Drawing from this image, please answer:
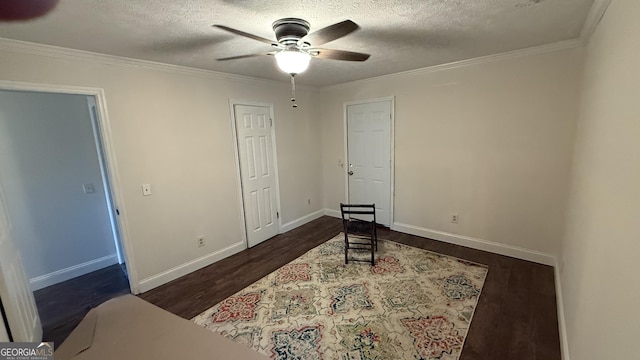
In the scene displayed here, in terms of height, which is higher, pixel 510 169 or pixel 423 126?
pixel 423 126

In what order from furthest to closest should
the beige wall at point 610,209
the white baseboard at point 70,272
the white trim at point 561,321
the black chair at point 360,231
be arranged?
1. the black chair at point 360,231
2. the white baseboard at point 70,272
3. the white trim at point 561,321
4. the beige wall at point 610,209

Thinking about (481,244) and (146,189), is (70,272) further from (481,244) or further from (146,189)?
(481,244)

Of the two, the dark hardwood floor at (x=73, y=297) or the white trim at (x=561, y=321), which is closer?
the white trim at (x=561, y=321)

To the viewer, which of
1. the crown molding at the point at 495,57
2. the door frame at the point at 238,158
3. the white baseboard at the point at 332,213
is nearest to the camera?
the crown molding at the point at 495,57

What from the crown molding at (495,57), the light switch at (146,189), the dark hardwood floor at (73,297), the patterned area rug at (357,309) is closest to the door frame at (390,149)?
the crown molding at (495,57)

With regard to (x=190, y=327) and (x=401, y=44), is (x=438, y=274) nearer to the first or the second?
(x=401, y=44)

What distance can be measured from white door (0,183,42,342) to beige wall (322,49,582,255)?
155 inches

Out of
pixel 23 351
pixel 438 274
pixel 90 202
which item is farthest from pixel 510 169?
pixel 90 202

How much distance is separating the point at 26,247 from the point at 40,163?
3.03 ft

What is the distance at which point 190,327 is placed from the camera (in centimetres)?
99

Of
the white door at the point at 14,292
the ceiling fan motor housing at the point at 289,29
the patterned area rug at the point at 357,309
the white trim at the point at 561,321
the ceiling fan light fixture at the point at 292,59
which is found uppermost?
the ceiling fan motor housing at the point at 289,29

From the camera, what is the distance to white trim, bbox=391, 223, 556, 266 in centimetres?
299

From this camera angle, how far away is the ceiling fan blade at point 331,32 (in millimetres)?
1386

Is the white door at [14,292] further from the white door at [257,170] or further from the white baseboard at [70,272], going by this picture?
the white door at [257,170]
